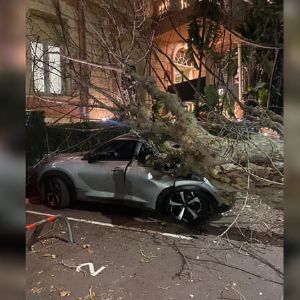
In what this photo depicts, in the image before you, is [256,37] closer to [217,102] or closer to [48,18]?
[217,102]

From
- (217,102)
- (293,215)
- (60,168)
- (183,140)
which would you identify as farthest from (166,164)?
(293,215)

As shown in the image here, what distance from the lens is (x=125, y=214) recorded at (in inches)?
218

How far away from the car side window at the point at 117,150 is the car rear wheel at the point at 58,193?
0.80m

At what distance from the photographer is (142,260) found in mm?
4086

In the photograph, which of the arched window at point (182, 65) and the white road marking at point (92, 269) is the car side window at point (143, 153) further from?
the white road marking at point (92, 269)

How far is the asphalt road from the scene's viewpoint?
11.0 ft

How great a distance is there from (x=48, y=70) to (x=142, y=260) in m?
3.44

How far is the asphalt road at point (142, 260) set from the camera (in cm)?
335

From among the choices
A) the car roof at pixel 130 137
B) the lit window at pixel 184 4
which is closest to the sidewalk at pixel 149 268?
the car roof at pixel 130 137

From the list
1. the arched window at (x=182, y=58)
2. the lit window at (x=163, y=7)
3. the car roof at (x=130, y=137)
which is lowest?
the car roof at (x=130, y=137)

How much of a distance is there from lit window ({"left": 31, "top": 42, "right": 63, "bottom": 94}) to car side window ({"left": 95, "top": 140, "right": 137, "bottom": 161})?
4.11 ft

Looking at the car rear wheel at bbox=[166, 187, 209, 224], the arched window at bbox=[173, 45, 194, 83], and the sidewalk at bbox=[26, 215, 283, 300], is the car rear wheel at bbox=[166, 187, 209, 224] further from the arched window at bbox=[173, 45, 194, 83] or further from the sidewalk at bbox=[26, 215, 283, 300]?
the arched window at bbox=[173, 45, 194, 83]

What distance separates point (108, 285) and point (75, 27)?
4216 millimetres

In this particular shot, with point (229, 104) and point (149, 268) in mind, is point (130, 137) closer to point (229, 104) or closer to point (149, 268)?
point (229, 104)
